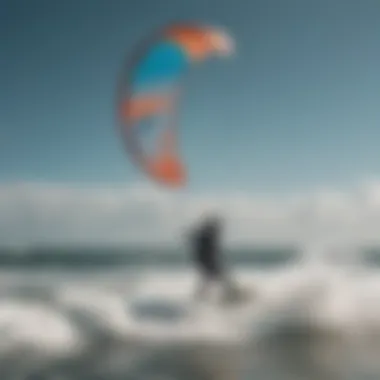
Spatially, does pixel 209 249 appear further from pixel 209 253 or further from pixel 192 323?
pixel 192 323

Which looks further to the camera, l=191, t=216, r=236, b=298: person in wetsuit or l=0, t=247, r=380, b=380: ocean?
l=191, t=216, r=236, b=298: person in wetsuit

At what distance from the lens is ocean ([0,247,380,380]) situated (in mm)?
5125

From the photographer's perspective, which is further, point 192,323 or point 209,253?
point 209,253

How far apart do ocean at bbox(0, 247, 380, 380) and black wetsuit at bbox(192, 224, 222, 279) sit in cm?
23

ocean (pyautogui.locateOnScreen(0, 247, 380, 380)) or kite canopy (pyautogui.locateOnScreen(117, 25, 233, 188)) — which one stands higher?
kite canopy (pyautogui.locateOnScreen(117, 25, 233, 188))

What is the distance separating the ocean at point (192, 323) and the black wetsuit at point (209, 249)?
225mm

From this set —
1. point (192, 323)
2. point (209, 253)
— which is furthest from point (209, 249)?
point (192, 323)

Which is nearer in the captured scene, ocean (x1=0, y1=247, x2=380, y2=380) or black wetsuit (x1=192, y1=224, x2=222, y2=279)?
ocean (x1=0, y1=247, x2=380, y2=380)

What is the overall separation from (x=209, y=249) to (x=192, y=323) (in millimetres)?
649

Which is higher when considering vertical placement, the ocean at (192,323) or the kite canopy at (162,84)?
the kite canopy at (162,84)

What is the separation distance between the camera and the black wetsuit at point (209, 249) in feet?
21.1

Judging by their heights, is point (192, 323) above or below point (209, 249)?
below

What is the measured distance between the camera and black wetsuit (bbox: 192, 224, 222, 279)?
6.42 metres

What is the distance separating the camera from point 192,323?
604 centimetres
